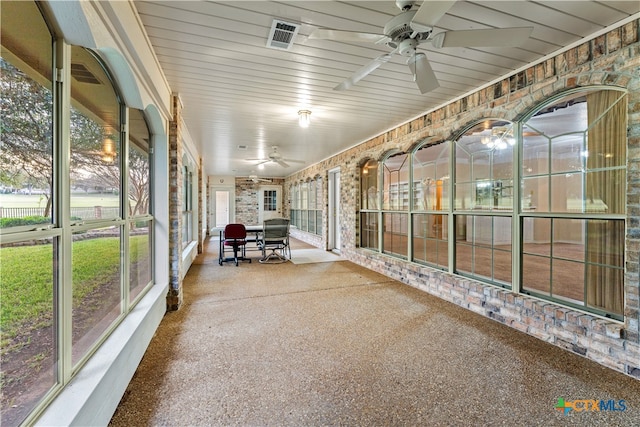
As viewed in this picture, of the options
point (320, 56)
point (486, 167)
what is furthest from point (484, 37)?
point (486, 167)

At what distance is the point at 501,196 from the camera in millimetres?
3422

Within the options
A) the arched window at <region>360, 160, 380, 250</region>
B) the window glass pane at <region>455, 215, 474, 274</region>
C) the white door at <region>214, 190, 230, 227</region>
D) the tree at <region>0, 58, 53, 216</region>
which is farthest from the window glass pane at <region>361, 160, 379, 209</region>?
the white door at <region>214, 190, 230, 227</region>

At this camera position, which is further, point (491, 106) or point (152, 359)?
point (491, 106)

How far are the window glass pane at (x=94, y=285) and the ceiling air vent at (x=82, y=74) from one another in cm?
90

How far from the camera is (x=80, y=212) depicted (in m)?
1.76

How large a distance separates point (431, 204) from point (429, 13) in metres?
3.24

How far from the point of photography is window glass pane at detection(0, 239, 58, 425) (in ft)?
3.79

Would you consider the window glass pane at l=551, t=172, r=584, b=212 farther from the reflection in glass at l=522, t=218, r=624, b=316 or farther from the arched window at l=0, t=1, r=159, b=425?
the arched window at l=0, t=1, r=159, b=425

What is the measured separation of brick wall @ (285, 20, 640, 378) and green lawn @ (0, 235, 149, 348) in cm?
361

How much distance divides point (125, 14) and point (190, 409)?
96.4 inches

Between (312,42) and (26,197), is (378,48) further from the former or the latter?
(26,197)

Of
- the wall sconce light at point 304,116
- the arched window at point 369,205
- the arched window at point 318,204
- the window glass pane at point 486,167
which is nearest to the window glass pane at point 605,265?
the window glass pane at point 486,167

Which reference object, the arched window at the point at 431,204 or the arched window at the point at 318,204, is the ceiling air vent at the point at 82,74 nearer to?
the arched window at the point at 431,204

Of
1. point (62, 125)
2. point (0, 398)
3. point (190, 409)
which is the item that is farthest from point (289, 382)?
point (62, 125)
